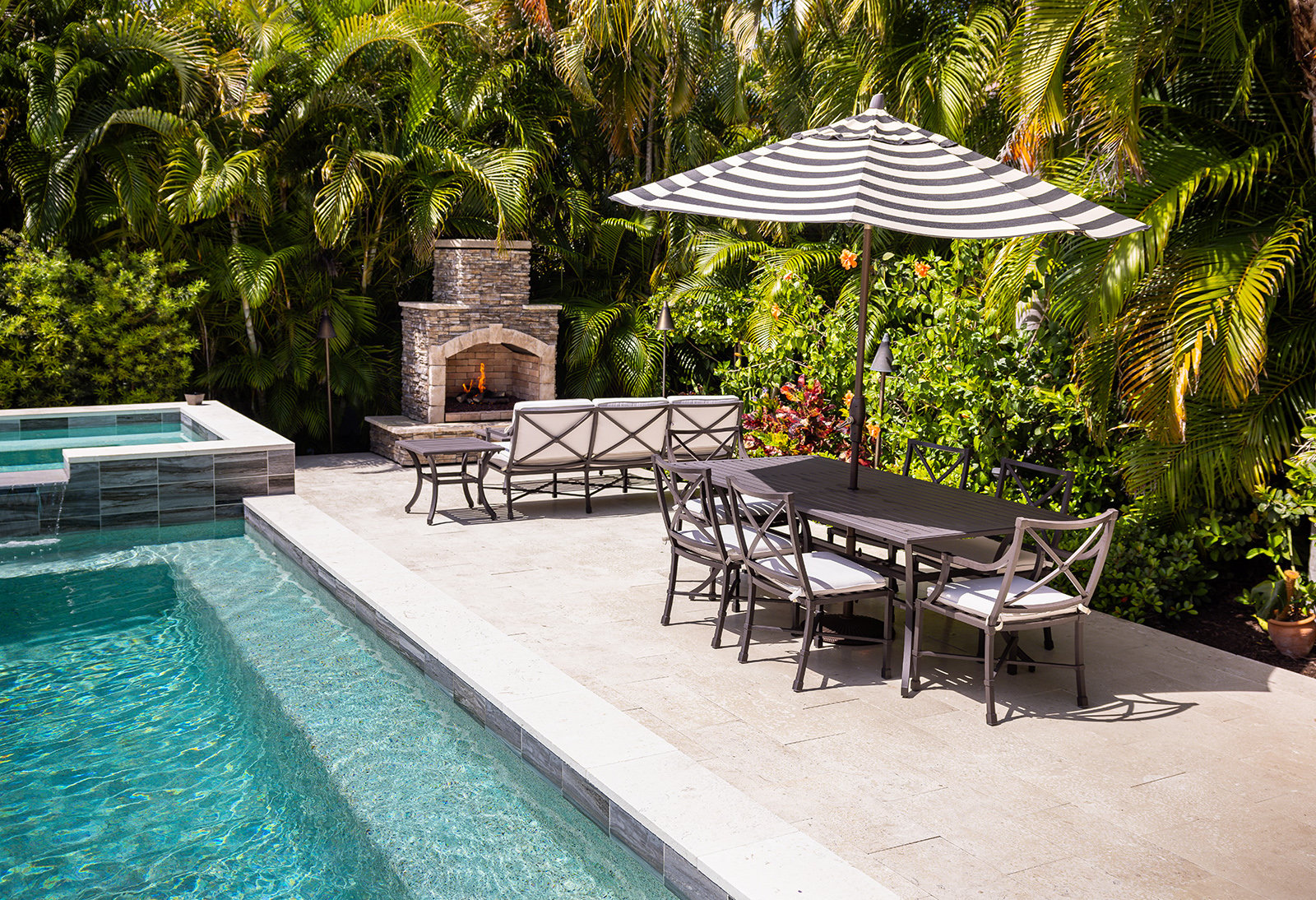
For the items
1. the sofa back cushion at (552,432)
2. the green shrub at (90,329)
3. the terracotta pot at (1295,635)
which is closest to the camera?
the terracotta pot at (1295,635)

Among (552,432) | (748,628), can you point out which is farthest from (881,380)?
(748,628)

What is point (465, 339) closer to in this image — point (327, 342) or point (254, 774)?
point (327, 342)

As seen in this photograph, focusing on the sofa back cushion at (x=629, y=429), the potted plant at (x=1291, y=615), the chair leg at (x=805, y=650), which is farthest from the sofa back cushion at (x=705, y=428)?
the potted plant at (x=1291, y=615)

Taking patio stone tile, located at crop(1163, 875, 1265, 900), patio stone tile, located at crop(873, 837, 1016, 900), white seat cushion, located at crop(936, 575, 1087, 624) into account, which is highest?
white seat cushion, located at crop(936, 575, 1087, 624)

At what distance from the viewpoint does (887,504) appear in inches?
211

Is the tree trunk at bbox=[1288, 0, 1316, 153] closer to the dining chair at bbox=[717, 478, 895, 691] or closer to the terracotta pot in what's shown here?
the terracotta pot

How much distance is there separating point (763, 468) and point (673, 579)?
3.11 feet

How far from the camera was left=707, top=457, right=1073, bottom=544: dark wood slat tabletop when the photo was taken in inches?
191

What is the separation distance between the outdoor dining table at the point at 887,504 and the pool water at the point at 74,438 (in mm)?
5938

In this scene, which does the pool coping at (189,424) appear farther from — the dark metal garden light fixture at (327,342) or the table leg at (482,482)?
the table leg at (482,482)

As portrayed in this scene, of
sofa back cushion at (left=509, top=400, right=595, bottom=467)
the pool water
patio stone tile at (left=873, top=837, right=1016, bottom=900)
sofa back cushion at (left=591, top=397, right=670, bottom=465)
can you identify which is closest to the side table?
sofa back cushion at (left=509, top=400, right=595, bottom=467)

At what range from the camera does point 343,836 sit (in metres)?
3.88

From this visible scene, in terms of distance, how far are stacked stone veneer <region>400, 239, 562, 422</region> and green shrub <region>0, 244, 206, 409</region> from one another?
7.58 feet

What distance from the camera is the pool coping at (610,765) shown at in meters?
3.14
